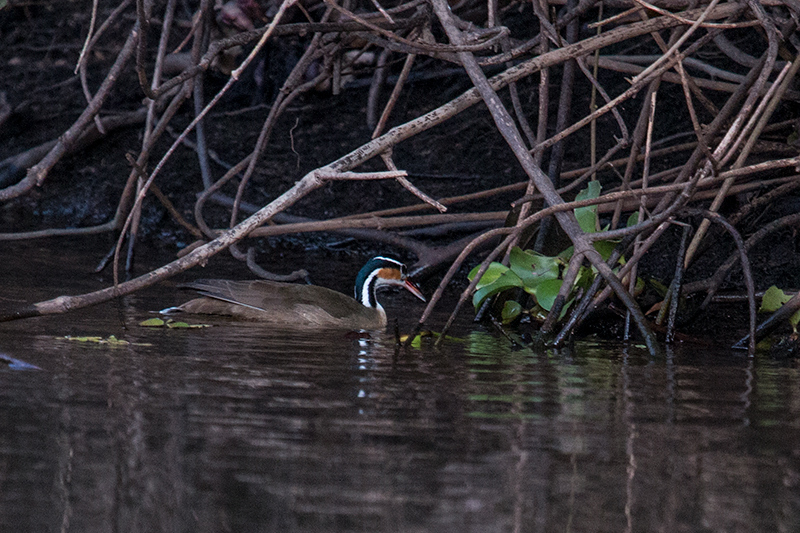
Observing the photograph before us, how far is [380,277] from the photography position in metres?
8.19

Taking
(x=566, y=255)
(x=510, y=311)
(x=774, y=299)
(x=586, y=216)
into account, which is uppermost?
(x=586, y=216)

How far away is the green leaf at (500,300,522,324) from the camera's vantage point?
7074mm

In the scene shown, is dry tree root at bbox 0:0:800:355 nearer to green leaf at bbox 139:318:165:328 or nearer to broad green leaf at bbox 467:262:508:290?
broad green leaf at bbox 467:262:508:290

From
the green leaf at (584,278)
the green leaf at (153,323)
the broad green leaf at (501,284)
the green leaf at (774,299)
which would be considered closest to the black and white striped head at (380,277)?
the broad green leaf at (501,284)

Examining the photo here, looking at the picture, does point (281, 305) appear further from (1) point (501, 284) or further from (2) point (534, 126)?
(2) point (534, 126)

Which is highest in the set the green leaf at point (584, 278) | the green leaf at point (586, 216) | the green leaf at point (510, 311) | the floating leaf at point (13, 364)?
the green leaf at point (586, 216)

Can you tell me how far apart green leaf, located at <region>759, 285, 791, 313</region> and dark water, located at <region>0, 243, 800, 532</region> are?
76cm

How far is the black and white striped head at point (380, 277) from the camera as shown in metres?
8.12

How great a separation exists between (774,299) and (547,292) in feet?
4.09

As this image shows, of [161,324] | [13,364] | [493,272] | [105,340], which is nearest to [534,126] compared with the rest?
[493,272]

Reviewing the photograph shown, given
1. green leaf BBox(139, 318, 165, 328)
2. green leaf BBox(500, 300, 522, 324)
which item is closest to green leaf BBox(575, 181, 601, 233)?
green leaf BBox(500, 300, 522, 324)

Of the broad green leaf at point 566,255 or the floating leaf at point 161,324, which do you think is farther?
the broad green leaf at point 566,255

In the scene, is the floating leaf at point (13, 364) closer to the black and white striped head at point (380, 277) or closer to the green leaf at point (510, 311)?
the green leaf at point (510, 311)

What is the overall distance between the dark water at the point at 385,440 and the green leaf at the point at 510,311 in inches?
50.1
